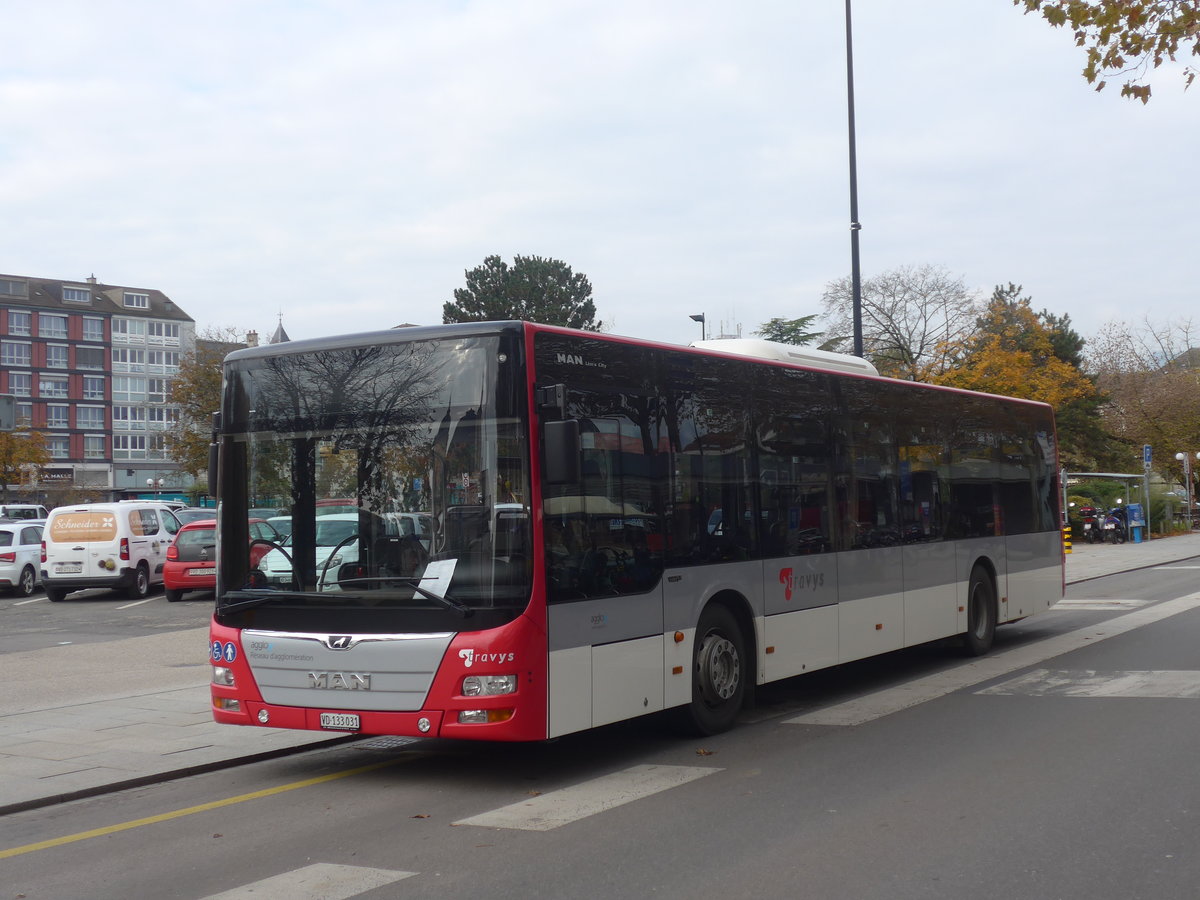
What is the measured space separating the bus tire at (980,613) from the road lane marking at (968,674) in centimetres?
21

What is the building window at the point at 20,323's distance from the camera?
107m

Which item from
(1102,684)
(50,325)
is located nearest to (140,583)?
(1102,684)

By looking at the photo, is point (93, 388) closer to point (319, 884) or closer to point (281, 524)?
point (281, 524)

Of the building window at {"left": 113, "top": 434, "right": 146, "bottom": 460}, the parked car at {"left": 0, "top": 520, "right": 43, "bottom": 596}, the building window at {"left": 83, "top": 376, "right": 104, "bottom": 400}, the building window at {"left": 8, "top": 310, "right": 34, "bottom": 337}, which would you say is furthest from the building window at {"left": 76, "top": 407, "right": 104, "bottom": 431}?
the parked car at {"left": 0, "top": 520, "right": 43, "bottom": 596}

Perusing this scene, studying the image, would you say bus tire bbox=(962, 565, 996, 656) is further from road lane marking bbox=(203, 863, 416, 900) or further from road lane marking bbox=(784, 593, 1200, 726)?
road lane marking bbox=(203, 863, 416, 900)

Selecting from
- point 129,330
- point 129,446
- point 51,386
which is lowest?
point 129,446

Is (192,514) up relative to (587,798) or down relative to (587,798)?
up

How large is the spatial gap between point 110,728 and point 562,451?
17.6 feet

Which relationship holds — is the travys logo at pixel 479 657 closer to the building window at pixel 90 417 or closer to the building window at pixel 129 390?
the building window at pixel 90 417

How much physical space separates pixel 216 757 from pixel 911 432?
749 centimetres

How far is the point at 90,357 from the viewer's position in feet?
367

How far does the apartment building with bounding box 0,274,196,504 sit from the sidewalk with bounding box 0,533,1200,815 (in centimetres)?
9256

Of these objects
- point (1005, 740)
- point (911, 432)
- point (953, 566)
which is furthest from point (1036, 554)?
point (1005, 740)

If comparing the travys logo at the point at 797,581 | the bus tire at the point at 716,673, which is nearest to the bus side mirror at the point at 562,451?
the bus tire at the point at 716,673
